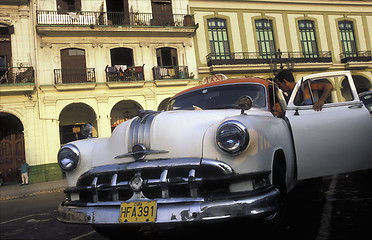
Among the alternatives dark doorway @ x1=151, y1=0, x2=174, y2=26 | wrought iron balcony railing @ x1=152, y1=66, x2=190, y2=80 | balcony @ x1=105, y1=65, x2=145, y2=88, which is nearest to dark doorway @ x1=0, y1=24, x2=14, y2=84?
balcony @ x1=105, y1=65, x2=145, y2=88

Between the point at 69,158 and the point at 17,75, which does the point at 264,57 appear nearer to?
the point at 17,75

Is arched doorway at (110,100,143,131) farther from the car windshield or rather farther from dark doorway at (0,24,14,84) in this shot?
the car windshield

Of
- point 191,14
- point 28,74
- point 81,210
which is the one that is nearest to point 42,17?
point 28,74

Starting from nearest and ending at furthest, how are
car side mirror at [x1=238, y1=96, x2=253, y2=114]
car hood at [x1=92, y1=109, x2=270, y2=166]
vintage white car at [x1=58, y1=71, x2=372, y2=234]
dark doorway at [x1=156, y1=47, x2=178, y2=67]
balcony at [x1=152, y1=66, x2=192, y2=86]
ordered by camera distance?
vintage white car at [x1=58, y1=71, x2=372, y2=234], car hood at [x1=92, y1=109, x2=270, y2=166], car side mirror at [x1=238, y1=96, x2=253, y2=114], balcony at [x1=152, y1=66, x2=192, y2=86], dark doorway at [x1=156, y1=47, x2=178, y2=67]

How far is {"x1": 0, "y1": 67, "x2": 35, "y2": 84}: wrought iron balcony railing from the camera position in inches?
600

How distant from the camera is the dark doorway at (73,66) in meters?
16.2

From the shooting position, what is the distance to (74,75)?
53.4 feet

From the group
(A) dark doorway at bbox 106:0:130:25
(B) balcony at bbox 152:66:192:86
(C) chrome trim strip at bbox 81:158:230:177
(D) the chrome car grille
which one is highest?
(A) dark doorway at bbox 106:0:130:25

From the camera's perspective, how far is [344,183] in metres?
5.55

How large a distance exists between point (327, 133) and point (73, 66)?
15444mm

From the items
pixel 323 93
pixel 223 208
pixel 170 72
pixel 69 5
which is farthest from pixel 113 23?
pixel 223 208

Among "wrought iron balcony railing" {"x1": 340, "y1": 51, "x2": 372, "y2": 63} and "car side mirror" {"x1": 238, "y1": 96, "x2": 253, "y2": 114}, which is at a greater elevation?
"wrought iron balcony railing" {"x1": 340, "y1": 51, "x2": 372, "y2": 63}

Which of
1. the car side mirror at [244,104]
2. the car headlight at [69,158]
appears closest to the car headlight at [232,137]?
the car side mirror at [244,104]

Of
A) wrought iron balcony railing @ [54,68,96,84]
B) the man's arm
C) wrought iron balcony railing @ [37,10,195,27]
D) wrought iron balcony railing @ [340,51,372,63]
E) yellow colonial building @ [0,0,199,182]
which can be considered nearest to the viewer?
the man's arm
